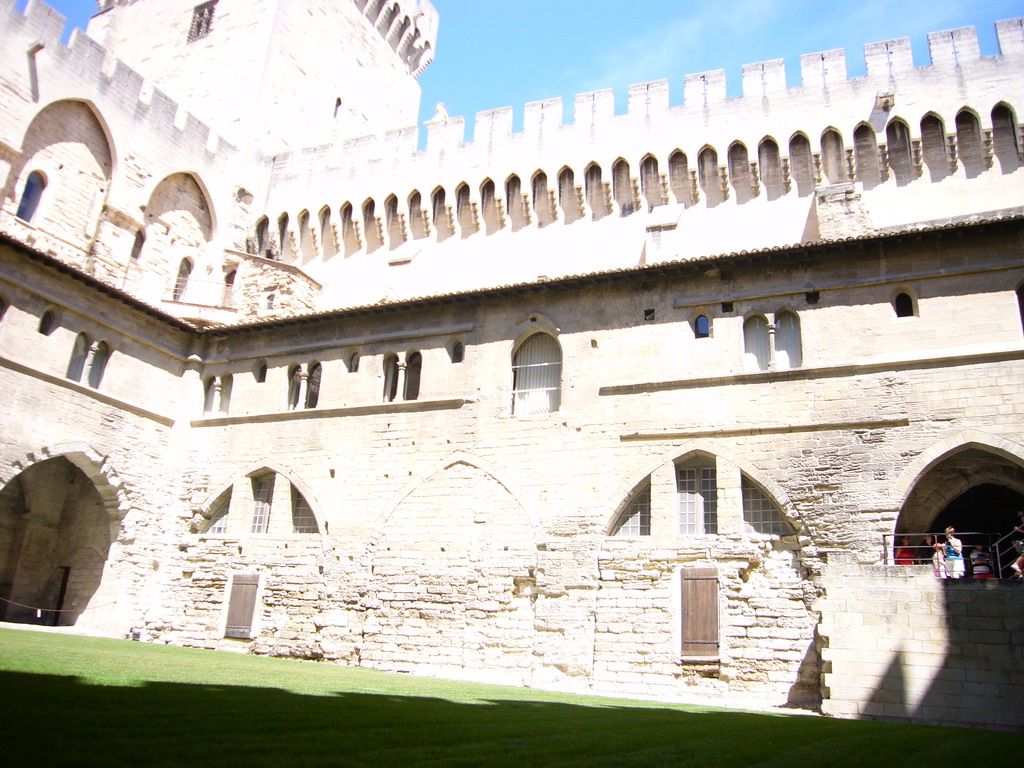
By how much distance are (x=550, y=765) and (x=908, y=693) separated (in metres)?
8.97

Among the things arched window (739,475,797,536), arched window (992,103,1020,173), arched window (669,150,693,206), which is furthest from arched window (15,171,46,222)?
arched window (992,103,1020,173)

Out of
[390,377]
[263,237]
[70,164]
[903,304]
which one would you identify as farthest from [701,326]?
[70,164]

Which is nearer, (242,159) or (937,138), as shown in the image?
(937,138)

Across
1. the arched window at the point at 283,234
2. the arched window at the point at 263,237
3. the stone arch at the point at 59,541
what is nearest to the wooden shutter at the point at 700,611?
the stone arch at the point at 59,541

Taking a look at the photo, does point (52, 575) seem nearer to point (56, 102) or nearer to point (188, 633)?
point (188, 633)

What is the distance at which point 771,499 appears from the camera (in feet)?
53.2

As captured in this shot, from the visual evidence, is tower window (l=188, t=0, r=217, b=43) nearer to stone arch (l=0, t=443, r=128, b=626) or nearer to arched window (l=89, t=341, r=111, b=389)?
arched window (l=89, t=341, r=111, b=389)

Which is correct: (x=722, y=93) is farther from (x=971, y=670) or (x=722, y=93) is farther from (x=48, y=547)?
(x=48, y=547)

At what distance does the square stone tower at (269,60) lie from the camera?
3167 centimetres

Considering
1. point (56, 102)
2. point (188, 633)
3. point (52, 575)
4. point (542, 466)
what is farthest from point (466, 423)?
point (56, 102)

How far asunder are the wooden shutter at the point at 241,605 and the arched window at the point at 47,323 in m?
7.03

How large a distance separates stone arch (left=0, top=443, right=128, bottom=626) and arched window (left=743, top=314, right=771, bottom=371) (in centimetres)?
1486

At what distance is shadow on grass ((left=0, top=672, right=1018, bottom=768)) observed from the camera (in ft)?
18.3

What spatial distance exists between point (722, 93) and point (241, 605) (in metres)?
19.0
